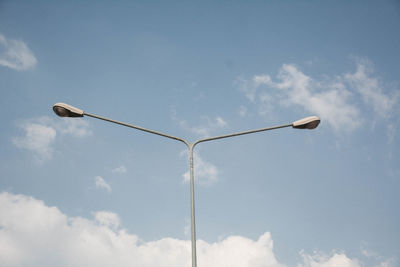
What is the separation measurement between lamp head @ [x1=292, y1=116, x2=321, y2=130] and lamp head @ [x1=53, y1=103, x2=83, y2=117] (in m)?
6.29

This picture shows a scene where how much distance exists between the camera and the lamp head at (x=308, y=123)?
998cm

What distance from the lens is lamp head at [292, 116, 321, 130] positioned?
998 cm

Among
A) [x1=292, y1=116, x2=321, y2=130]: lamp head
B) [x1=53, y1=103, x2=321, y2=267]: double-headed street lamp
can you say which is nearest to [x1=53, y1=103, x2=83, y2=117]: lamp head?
[x1=53, y1=103, x2=321, y2=267]: double-headed street lamp

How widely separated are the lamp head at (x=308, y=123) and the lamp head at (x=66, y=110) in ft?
20.6

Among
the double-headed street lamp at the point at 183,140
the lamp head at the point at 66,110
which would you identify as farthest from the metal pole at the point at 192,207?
the lamp head at the point at 66,110

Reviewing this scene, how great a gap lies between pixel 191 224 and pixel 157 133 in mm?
2894

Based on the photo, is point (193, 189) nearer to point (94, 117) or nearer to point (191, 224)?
point (191, 224)

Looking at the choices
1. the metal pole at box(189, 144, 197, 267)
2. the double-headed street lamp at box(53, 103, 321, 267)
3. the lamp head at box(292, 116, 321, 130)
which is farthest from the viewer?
the lamp head at box(292, 116, 321, 130)

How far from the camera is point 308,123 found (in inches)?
396

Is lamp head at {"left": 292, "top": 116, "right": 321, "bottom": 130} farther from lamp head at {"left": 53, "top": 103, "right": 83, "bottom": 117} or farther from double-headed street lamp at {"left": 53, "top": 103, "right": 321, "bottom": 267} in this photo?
lamp head at {"left": 53, "top": 103, "right": 83, "bottom": 117}

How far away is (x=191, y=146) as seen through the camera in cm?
1005

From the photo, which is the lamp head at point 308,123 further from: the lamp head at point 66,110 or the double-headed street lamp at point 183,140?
the lamp head at point 66,110

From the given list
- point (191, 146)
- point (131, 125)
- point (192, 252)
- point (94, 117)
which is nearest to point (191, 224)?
point (192, 252)

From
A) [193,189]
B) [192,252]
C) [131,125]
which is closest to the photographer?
[192,252]
